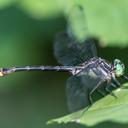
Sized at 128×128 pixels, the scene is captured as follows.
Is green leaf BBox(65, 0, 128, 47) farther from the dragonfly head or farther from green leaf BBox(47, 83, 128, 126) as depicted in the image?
green leaf BBox(47, 83, 128, 126)

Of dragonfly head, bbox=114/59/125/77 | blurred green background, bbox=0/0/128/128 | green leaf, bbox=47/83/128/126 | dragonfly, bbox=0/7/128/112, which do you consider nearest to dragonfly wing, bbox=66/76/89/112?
dragonfly, bbox=0/7/128/112

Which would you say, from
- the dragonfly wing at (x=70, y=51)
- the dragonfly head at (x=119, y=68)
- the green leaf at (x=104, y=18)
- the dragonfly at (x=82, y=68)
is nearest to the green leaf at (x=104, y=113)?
the dragonfly at (x=82, y=68)

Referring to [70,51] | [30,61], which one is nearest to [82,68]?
[70,51]

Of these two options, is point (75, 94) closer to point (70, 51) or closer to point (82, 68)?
point (82, 68)

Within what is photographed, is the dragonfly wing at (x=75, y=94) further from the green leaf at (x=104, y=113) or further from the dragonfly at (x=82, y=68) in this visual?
the green leaf at (x=104, y=113)

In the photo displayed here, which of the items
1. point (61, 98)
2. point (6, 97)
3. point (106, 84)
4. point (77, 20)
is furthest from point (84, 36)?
point (6, 97)
